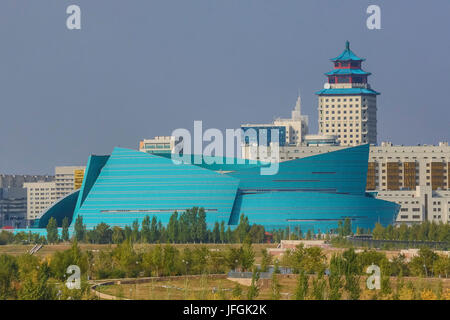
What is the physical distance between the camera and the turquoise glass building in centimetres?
14975

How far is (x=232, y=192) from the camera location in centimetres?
14988

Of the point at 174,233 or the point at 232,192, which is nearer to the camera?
the point at 174,233

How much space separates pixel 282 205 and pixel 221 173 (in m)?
8.23

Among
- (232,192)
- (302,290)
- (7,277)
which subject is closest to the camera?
(302,290)

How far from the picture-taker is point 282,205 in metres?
150

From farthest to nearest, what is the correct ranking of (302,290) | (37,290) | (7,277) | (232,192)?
(232,192) → (7,277) → (37,290) → (302,290)

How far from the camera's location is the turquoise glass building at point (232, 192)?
150 m

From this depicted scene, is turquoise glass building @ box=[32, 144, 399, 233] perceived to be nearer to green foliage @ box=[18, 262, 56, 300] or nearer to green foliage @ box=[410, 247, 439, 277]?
green foliage @ box=[410, 247, 439, 277]

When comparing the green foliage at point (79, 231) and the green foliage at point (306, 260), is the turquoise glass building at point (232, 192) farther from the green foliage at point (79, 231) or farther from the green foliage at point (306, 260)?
the green foliage at point (306, 260)

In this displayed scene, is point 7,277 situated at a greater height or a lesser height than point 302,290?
greater

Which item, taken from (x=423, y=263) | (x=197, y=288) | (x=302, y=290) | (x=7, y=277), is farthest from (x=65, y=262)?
(x=423, y=263)

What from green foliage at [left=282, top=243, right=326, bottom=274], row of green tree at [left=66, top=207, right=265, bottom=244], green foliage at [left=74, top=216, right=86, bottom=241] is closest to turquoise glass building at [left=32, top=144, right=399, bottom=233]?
green foliage at [left=74, top=216, right=86, bottom=241]

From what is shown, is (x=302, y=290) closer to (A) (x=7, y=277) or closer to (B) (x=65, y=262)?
(A) (x=7, y=277)
